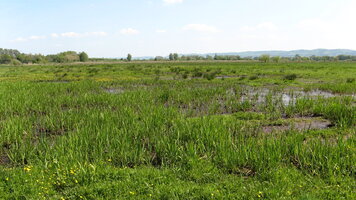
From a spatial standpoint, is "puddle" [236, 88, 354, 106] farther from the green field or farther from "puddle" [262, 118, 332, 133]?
the green field

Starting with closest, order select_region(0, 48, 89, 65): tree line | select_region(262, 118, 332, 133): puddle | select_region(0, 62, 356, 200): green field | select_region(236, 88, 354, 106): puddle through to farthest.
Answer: select_region(0, 62, 356, 200): green field → select_region(262, 118, 332, 133): puddle → select_region(236, 88, 354, 106): puddle → select_region(0, 48, 89, 65): tree line

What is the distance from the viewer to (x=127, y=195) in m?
5.41

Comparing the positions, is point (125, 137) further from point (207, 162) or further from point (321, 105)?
point (321, 105)

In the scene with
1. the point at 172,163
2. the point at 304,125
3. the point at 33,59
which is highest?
the point at 33,59

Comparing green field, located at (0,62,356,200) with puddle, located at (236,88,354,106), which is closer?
green field, located at (0,62,356,200)

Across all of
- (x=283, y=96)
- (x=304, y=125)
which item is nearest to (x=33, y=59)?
(x=283, y=96)

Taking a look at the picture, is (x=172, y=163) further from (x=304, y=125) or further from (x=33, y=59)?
(x=33, y=59)

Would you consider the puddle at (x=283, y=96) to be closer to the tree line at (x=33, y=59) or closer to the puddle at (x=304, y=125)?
the puddle at (x=304, y=125)

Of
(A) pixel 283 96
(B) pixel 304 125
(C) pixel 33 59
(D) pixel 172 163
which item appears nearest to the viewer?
(D) pixel 172 163

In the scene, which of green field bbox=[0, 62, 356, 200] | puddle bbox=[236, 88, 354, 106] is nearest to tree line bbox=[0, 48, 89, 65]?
puddle bbox=[236, 88, 354, 106]

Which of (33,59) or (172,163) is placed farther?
(33,59)

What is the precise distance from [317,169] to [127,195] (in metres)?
4.80

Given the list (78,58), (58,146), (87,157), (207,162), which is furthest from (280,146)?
(78,58)

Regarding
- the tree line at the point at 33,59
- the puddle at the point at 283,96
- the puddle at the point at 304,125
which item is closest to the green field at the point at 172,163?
the puddle at the point at 304,125
